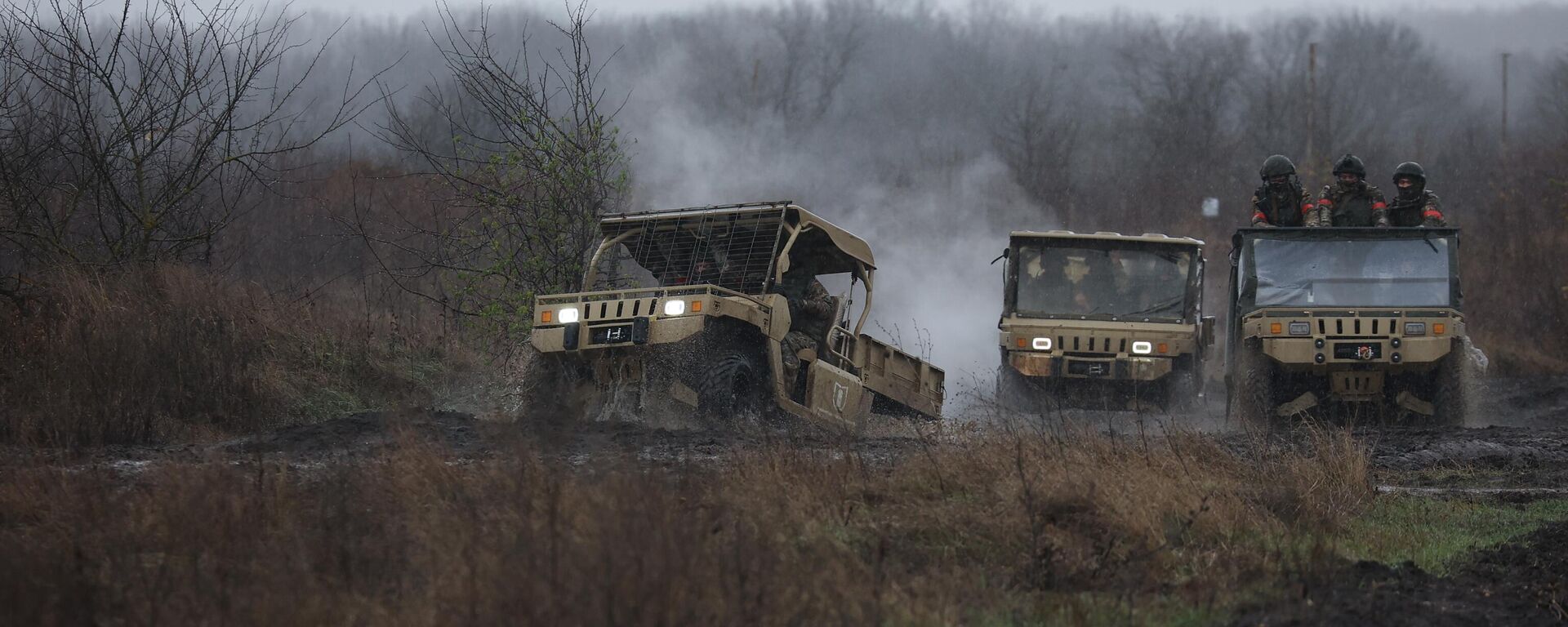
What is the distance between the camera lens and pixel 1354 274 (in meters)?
14.3

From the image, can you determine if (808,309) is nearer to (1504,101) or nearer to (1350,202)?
(1350,202)

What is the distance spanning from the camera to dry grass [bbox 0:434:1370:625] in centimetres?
450

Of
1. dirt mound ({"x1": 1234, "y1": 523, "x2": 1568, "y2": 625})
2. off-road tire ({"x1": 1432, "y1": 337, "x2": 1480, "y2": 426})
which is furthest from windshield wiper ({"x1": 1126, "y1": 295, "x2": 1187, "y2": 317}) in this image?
dirt mound ({"x1": 1234, "y1": 523, "x2": 1568, "y2": 625})

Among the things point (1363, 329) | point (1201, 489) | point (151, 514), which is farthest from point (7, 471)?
point (1363, 329)

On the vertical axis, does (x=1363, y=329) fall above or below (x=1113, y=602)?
above

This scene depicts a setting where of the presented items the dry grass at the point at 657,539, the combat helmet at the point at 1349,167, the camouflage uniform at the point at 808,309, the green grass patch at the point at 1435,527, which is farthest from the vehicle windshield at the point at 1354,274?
the dry grass at the point at 657,539

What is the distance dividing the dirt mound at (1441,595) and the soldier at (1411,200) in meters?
8.12

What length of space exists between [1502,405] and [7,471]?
19305 mm

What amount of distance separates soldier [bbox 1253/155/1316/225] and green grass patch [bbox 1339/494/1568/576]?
6022 mm

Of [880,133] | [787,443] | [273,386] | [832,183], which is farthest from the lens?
[880,133]

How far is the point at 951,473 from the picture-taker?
7844mm

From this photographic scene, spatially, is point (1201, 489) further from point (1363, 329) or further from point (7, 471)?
point (1363, 329)

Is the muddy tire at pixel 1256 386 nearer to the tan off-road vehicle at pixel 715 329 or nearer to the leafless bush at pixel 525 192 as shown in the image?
the tan off-road vehicle at pixel 715 329

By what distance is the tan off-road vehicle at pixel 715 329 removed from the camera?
1180cm
